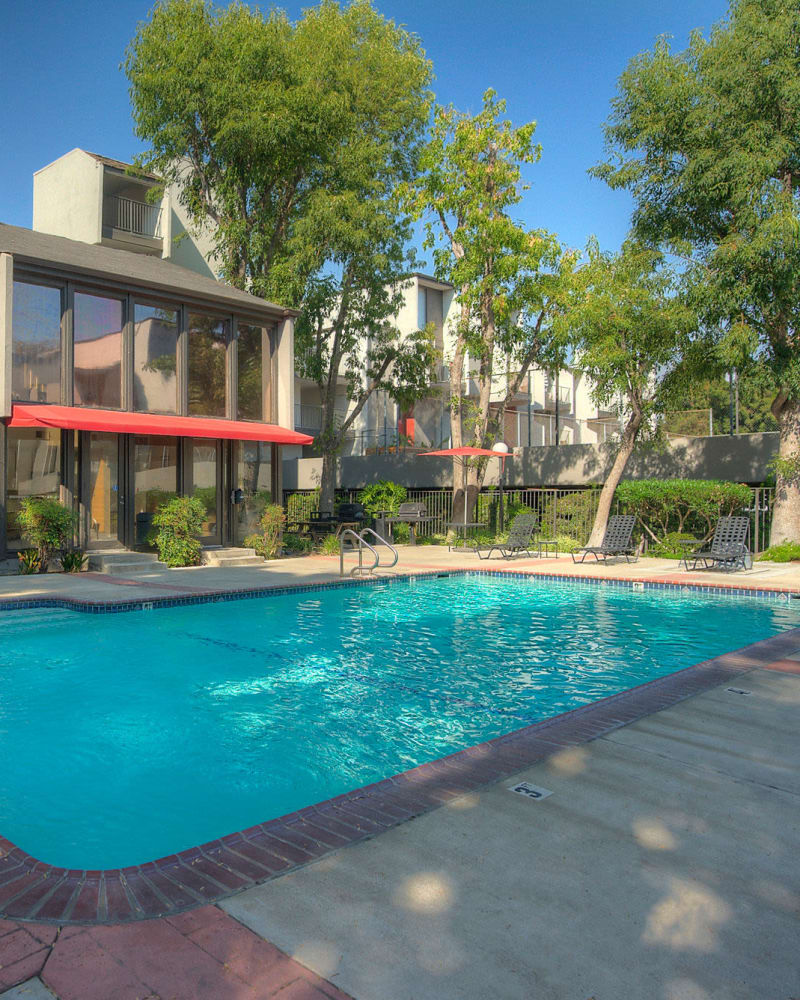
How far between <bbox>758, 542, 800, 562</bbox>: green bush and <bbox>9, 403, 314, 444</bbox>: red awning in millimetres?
11057

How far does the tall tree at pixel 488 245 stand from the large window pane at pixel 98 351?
9.18 metres

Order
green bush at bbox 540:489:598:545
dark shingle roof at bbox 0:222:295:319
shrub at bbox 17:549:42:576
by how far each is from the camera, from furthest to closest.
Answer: green bush at bbox 540:489:598:545, dark shingle roof at bbox 0:222:295:319, shrub at bbox 17:549:42:576

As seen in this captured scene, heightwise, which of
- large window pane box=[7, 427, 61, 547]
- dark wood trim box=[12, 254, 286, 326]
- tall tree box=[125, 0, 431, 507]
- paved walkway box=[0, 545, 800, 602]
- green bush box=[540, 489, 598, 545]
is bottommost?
paved walkway box=[0, 545, 800, 602]

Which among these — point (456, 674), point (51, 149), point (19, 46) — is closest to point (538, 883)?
point (456, 674)

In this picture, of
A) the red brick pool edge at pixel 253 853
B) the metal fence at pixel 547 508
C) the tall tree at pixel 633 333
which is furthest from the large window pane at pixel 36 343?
the red brick pool edge at pixel 253 853

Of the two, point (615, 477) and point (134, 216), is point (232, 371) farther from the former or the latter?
point (134, 216)

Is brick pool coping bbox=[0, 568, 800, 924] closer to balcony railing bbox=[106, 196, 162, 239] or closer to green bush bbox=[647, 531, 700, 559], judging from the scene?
green bush bbox=[647, 531, 700, 559]

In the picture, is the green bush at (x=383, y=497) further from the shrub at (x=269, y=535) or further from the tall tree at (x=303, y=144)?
the shrub at (x=269, y=535)

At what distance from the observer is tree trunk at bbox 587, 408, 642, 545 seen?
58.2 feet

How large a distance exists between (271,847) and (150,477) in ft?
45.7

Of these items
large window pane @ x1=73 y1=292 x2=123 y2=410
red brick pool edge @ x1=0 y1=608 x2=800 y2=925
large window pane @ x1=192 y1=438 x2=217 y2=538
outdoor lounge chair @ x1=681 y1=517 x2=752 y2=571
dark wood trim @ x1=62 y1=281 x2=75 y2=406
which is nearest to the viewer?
red brick pool edge @ x1=0 y1=608 x2=800 y2=925

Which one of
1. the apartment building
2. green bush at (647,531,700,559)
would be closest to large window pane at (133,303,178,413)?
the apartment building

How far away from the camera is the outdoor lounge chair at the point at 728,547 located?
585 inches

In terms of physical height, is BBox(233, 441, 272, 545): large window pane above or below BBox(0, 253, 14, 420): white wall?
below
